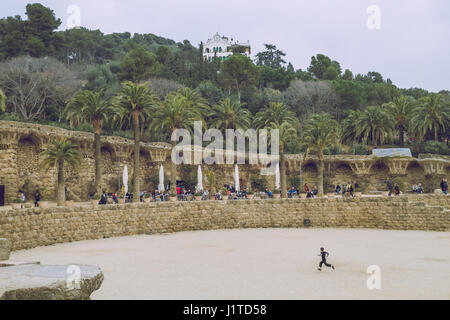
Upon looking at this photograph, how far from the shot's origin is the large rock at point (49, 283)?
9.34 metres

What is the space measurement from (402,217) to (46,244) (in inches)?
880

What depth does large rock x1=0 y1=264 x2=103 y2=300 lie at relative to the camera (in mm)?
9336

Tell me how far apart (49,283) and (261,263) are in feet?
38.6

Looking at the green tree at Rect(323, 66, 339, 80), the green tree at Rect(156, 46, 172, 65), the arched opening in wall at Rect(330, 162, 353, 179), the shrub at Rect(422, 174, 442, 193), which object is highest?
the green tree at Rect(156, 46, 172, 65)

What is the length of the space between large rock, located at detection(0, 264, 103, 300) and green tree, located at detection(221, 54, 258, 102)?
222 feet

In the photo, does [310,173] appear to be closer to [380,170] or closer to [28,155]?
[380,170]

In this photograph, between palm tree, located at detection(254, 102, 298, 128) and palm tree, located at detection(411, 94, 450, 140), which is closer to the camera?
palm tree, located at detection(254, 102, 298, 128)

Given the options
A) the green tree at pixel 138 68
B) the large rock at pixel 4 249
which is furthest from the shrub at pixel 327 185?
the large rock at pixel 4 249

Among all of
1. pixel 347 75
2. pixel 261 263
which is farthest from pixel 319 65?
pixel 261 263

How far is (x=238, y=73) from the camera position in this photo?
77.9 meters

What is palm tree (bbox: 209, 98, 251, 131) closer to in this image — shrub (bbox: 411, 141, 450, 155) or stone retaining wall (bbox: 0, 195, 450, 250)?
shrub (bbox: 411, 141, 450, 155)

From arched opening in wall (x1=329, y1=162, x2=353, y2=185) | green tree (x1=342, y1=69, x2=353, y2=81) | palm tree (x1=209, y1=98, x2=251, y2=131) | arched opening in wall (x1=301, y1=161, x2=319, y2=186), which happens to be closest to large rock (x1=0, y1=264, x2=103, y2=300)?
palm tree (x1=209, y1=98, x2=251, y2=131)
